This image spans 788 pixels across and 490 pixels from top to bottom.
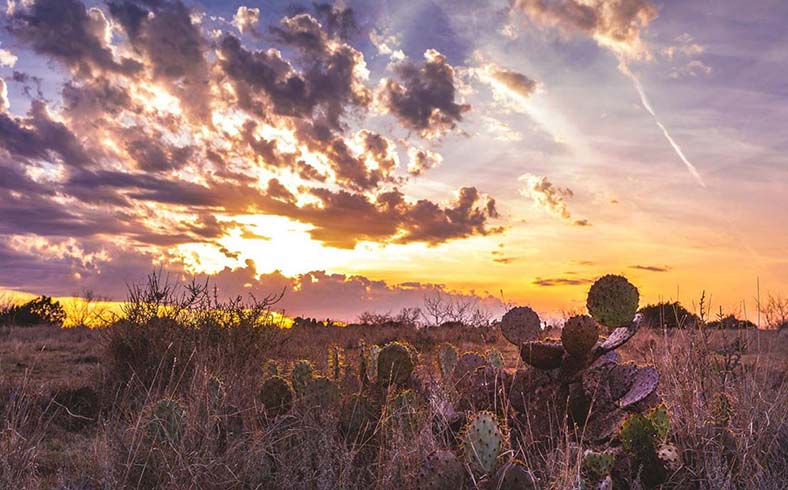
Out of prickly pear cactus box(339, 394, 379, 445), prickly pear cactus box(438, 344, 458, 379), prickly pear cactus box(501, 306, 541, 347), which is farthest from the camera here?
prickly pear cactus box(438, 344, 458, 379)

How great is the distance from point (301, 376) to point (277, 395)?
289mm

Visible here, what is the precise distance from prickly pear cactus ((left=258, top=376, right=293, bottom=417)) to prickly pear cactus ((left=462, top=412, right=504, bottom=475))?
240 centimetres

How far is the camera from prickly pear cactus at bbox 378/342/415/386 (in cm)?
677

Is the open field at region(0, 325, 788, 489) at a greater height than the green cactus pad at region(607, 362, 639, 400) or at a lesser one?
lesser

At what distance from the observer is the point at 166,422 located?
5527mm

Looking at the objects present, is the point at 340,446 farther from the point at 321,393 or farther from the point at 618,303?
the point at 618,303

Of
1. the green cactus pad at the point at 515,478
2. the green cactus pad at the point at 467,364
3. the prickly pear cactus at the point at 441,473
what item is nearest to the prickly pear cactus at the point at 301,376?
the green cactus pad at the point at 467,364

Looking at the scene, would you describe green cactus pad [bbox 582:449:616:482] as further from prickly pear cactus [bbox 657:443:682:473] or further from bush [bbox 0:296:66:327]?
bush [bbox 0:296:66:327]

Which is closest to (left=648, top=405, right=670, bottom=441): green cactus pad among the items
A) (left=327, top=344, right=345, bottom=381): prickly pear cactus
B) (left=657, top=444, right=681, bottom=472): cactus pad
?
(left=657, top=444, right=681, bottom=472): cactus pad

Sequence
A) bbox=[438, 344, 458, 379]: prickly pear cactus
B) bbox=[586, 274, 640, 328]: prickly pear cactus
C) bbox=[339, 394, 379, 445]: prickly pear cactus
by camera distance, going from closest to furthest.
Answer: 1. bbox=[339, 394, 379, 445]: prickly pear cactus
2. bbox=[586, 274, 640, 328]: prickly pear cactus
3. bbox=[438, 344, 458, 379]: prickly pear cactus

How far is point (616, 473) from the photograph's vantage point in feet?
16.6

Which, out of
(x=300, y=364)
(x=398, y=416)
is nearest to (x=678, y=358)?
(x=398, y=416)

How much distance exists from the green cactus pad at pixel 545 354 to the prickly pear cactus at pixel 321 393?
5.94ft

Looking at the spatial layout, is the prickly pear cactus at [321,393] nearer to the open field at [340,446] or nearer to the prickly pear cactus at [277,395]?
the open field at [340,446]
